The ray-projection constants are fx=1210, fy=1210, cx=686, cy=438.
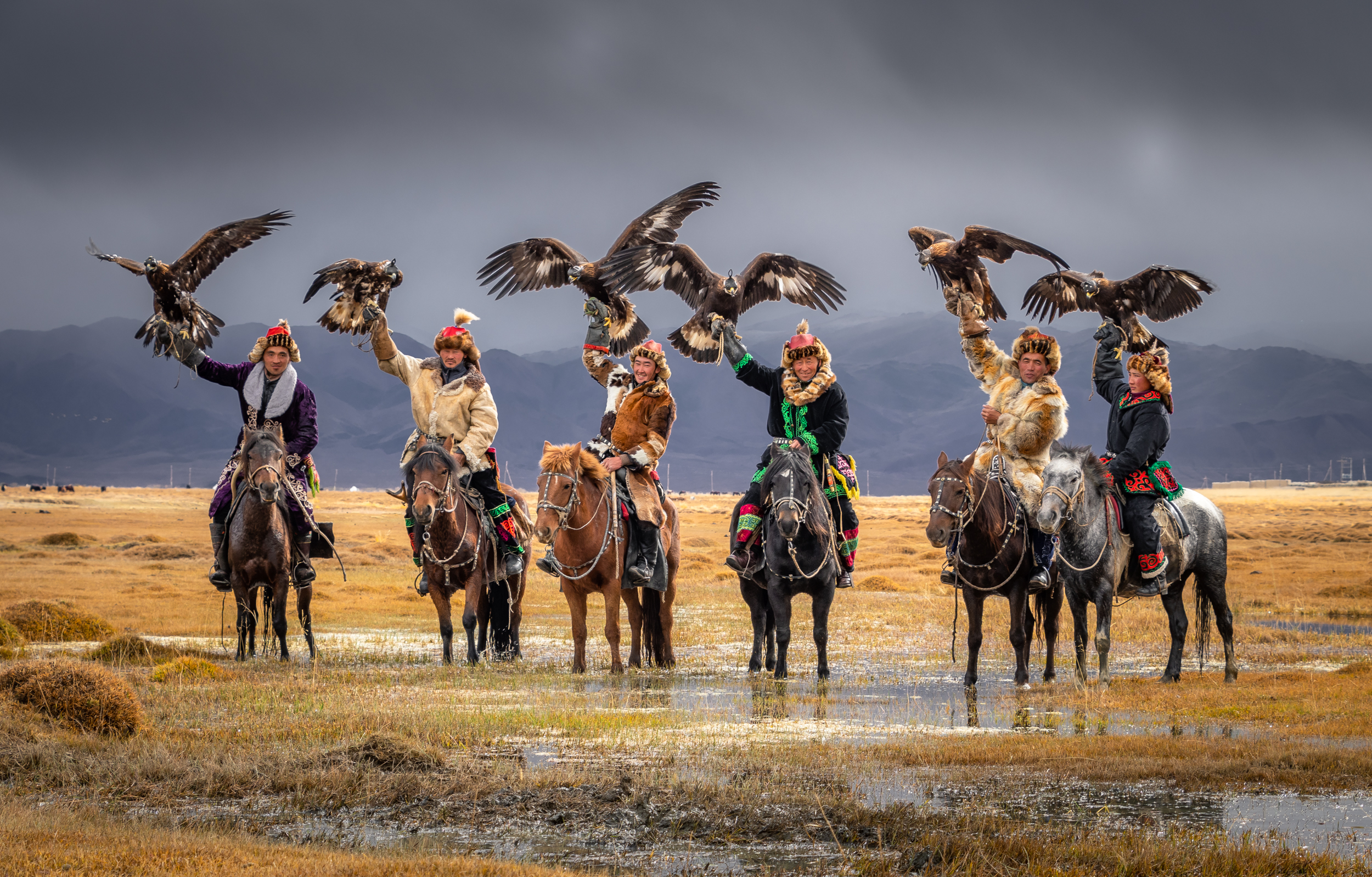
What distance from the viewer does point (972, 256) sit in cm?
1338

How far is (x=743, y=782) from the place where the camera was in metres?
7.41

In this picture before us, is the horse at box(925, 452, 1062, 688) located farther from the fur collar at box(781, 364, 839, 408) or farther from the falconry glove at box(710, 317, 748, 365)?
the falconry glove at box(710, 317, 748, 365)

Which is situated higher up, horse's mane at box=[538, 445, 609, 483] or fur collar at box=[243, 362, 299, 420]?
fur collar at box=[243, 362, 299, 420]

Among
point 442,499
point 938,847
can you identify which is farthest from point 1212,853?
point 442,499

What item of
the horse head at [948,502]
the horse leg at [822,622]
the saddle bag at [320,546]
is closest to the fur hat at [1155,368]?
the horse head at [948,502]

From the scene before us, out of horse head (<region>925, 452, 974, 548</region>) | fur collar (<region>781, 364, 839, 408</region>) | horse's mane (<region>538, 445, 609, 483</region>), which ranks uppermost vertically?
fur collar (<region>781, 364, 839, 408</region>)

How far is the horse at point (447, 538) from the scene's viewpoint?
13.4 metres

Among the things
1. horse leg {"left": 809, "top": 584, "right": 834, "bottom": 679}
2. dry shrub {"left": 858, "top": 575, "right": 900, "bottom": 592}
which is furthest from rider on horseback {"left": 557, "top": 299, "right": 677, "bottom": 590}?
dry shrub {"left": 858, "top": 575, "right": 900, "bottom": 592}

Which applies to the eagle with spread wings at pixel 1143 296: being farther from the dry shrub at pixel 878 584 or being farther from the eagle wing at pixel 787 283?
the dry shrub at pixel 878 584

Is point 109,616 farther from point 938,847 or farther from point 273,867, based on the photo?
point 938,847

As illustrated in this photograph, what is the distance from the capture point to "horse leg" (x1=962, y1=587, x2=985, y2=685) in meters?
12.0

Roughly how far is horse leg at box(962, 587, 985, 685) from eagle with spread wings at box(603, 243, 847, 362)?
12.6 ft

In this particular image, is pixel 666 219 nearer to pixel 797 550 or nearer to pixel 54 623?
pixel 797 550

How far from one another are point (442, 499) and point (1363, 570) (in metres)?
26.5
